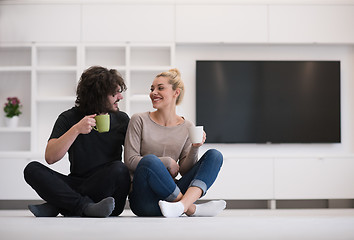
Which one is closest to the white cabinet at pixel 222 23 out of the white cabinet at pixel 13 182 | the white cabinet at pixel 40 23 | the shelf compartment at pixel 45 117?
the white cabinet at pixel 40 23

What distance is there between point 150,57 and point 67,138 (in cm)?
314

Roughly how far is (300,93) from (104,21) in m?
2.23

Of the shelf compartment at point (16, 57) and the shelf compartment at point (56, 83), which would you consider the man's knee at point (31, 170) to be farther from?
the shelf compartment at point (16, 57)

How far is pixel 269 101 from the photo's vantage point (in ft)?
17.7

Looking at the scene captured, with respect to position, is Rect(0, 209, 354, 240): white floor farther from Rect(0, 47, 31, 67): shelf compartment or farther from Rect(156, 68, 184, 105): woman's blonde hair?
Rect(0, 47, 31, 67): shelf compartment

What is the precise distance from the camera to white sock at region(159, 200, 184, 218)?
2305 millimetres

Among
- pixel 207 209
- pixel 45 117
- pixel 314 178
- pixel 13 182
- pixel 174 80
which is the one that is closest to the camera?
pixel 207 209

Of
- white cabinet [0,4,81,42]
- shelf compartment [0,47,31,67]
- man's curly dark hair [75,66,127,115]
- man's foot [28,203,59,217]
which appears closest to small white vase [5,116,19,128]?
shelf compartment [0,47,31,67]

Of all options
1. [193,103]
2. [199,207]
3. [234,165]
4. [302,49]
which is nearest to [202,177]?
[199,207]

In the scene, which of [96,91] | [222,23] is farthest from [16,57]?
[96,91]

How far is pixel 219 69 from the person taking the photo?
5363mm

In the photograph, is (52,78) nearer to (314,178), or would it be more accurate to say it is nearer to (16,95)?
(16,95)

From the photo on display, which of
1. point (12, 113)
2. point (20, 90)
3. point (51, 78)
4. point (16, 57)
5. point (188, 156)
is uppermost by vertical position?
point (16, 57)

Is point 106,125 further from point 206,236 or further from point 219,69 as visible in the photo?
point 219,69
